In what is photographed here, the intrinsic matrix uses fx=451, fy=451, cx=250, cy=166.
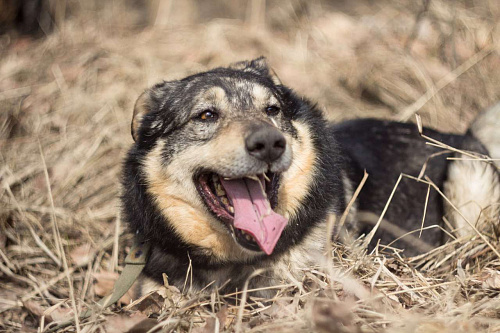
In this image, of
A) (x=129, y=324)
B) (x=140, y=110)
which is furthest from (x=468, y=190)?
(x=129, y=324)

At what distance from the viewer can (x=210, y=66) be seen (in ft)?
23.3

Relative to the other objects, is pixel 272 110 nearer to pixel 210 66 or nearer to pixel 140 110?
pixel 140 110

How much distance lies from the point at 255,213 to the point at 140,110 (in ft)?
4.51

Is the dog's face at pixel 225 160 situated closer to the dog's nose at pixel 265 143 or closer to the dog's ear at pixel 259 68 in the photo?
the dog's nose at pixel 265 143

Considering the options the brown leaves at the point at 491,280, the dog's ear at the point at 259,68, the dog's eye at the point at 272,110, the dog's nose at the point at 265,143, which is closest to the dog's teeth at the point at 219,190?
the dog's nose at the point at 265,143

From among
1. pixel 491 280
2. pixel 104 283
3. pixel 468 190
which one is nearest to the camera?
pixel 491 280

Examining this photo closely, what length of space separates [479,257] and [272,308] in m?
2.02

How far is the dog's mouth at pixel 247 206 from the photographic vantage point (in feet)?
10.0

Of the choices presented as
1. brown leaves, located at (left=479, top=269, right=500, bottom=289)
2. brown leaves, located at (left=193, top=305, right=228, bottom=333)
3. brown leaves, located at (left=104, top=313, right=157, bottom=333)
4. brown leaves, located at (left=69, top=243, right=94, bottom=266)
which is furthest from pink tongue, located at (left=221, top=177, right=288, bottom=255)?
brown leaves, located at (left=69, top=243, right=94, bottom=266)

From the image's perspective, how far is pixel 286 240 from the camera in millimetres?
3361

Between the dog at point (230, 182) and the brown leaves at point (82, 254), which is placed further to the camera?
the brown leaves at point (82, 254)

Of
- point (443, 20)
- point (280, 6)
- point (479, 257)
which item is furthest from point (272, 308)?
point (280, 6)

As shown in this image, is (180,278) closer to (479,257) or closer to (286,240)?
(286,240)

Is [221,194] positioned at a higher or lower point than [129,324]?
higher
